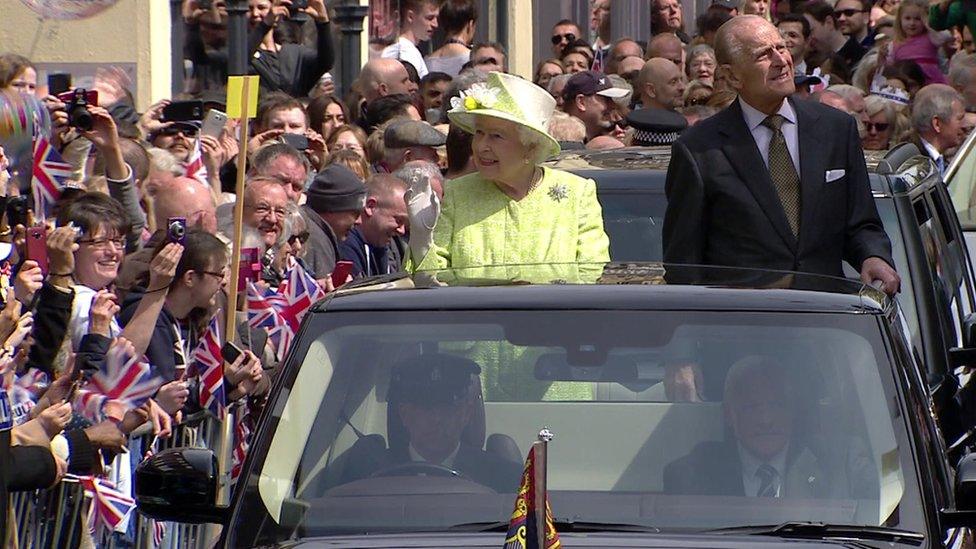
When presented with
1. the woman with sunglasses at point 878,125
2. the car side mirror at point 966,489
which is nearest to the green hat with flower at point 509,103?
the car side mirror at point 966,489

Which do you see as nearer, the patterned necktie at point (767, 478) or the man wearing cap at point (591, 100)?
the patterned necktie at point (767, 478)

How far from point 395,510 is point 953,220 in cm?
492

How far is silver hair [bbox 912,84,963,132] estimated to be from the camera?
14180 millimetres

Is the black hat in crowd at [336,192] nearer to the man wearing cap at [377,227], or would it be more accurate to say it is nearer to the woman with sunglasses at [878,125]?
the man wearing cap at [377,227]

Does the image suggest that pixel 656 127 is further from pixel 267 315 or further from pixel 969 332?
pixel 969 332

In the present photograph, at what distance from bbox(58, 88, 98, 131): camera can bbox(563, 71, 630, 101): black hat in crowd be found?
4.80m

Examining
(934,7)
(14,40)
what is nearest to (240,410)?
(14,40)

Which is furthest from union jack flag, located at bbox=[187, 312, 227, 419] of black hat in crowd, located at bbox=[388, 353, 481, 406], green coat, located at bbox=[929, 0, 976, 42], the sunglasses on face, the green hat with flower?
the sunglasses on face

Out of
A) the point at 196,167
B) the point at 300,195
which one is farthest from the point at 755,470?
the point at 300,195

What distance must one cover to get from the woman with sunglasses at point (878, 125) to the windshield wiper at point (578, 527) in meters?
10.3

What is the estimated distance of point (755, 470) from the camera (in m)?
4.71

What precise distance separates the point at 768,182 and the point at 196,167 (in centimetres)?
313

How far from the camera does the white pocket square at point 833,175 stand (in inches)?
285

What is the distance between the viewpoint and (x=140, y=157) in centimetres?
905
